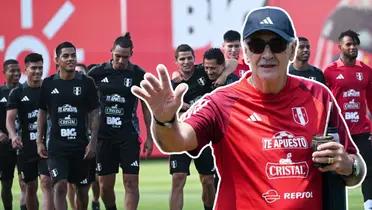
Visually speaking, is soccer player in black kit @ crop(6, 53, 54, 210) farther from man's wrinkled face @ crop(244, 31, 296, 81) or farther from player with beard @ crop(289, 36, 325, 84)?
man's wrinkled face @ crop(244, 31, 296, 81)

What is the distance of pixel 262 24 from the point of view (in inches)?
178

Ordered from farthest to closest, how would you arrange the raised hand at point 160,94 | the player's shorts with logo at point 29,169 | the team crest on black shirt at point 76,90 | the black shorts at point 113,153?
the player's shorts with logo at point 29,169 → the black shorts at point 113,153 → the team crest on black shirt at point 76,90 → the raised hand at point 160,94

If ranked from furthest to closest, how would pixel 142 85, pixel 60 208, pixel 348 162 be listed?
pixel 60 208 → pixel 348 162 → pixel 142 85

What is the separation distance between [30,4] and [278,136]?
64.1 ft

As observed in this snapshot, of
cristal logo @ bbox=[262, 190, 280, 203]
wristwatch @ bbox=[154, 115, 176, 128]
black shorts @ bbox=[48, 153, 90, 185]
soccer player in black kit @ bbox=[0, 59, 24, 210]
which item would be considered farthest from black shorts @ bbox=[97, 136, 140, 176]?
wristwatch @ bbox=[154, 115, 176, 128]

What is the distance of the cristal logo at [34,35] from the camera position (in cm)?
2320

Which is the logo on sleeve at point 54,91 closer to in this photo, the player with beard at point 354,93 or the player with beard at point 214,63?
the player with beard at point 214,63

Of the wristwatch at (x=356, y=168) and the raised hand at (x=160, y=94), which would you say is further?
the wristwatch at (x=356, y=168)

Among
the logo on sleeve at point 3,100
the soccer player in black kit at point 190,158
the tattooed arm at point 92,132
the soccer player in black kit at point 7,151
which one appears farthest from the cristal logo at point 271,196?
the logo on sleeve at point 3,100

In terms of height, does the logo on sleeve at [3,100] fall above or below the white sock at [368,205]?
above

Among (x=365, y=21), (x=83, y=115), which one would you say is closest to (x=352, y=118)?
(x=83, y=115)

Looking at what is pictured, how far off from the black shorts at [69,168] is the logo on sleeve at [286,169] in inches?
293

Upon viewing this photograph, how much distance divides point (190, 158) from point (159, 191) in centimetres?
520

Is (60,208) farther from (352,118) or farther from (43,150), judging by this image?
(352,118)
